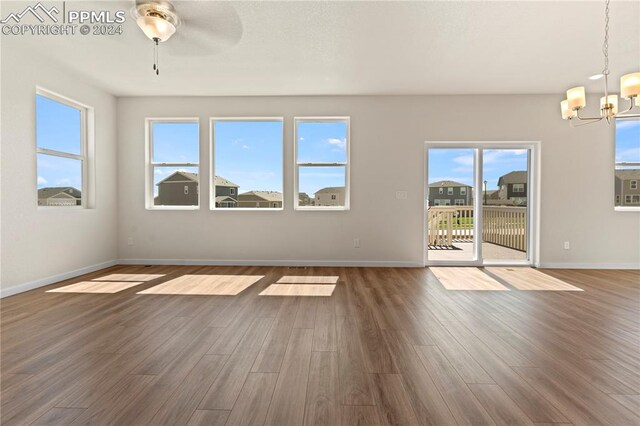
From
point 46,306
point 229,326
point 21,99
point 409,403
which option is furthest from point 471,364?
point 21,99

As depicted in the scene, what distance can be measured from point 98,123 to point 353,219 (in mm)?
4280

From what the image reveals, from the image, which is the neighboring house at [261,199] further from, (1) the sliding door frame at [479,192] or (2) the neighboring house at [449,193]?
(2) the neighboring house at [449,193]

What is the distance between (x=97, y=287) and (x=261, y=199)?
8.28 feet

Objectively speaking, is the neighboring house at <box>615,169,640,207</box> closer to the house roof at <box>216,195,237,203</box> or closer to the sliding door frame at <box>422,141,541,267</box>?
the sliding door frame at <box>422,141,541,267</box>

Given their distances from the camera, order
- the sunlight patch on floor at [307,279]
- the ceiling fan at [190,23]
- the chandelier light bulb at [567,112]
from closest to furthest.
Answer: the ceiling fan at [190,23], the chandelier light bulb at [567,112], the sunlight patch on floor at [307,279]

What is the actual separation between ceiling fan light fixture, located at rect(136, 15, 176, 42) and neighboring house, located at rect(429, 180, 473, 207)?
4129 millimetres

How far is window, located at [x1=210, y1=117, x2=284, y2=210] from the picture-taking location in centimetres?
494

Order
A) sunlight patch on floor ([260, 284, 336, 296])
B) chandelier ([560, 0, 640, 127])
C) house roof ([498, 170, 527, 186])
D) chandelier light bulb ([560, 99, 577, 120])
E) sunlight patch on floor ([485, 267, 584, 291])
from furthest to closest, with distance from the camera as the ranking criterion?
1. house roof ([498, 170, 527, 186])
2. sunlight patch on floor ([485, 267, 584, 291])
3. sunlight patch on floor ([260, 284, 336, 296])
4. chandelier light bulb ([560, 99, 577, 120])
5. chandelier ([560, 0, 640, 127])

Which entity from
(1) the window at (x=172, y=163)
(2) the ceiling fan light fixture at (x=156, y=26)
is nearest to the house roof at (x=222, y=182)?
(1) the window at (x=172, y=163)

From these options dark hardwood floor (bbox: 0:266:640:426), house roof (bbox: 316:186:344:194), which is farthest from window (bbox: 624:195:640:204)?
house roof (bbox: 316:186:344:194)

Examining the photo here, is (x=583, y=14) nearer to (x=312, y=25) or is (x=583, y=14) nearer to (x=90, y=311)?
(x=312, y=25)

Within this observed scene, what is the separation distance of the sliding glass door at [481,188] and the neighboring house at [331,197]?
1.44 m

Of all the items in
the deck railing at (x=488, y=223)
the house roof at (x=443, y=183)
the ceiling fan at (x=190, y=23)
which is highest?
the ceiling fan at (x=190, y=23)

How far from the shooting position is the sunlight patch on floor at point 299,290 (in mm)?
3313
